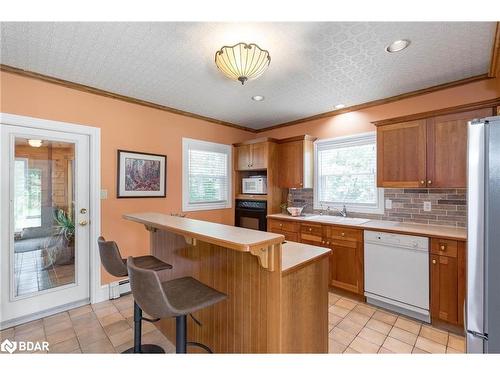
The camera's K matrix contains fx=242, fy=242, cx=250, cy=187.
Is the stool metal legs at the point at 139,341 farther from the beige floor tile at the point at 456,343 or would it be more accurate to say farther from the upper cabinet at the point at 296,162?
the upper cabinet at the point at 296,162

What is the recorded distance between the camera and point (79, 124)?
9.16 feet

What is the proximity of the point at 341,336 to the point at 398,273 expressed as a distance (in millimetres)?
934

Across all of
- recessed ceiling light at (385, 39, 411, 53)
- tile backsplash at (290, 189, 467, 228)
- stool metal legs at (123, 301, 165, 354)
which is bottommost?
stool metal legs at (123, 301, 165, 354)

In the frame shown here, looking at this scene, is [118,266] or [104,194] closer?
[118,266]

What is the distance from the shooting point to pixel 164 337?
2242 millimetres

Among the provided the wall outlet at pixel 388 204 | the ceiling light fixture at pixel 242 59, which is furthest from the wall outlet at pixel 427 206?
the ceiling light fixture at pixel 242 59

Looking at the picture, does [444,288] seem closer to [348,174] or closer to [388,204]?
[388,204]

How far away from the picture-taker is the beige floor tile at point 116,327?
232 centimetres

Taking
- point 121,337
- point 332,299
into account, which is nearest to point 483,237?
point 332,299

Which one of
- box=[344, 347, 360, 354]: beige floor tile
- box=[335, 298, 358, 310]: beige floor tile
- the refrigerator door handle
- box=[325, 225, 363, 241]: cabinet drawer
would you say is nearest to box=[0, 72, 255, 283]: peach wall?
box=[325, 225, 363, 241]: cabinet drawer

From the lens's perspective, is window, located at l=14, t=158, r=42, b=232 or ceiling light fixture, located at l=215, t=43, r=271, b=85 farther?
window, located at l=14, t=158, r=42, b=232

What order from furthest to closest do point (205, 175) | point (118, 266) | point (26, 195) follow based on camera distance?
point (205, 175), point (26, 195), point (118, 266)

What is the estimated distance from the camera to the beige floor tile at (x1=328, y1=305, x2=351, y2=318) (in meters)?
2.69

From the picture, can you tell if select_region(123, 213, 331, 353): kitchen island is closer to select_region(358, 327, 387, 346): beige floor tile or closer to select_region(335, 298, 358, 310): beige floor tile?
select_region(358, 327, 387, 346): beige floor tile
